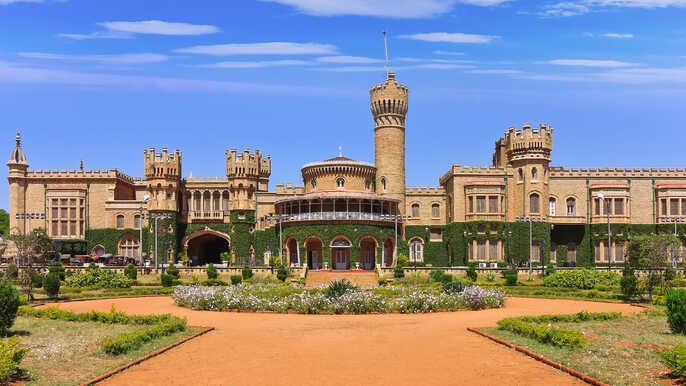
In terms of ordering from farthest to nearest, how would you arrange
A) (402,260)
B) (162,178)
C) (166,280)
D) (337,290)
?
1. (162,178)
2. (402,260)
3. (166,280)
4. (337,290)

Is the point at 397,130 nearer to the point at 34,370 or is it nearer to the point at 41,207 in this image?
the point at 41,207

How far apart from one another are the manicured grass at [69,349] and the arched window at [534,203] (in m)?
45.8

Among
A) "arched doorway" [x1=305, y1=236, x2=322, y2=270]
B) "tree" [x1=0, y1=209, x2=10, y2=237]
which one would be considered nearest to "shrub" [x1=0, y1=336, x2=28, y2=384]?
"arched doorway" [x1=305, y1=236, x2=322, y2=270]

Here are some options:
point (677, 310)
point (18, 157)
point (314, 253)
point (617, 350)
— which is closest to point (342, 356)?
point (617, 350)

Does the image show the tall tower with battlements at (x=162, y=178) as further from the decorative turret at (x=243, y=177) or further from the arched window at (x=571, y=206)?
the arched window at (x=571, y=206)

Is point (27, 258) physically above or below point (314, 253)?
above

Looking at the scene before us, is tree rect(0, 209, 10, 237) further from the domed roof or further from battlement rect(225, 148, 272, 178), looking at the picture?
battlement rect(225, 148, 272, 178)

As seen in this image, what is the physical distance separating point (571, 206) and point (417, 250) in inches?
669

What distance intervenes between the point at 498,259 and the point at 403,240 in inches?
389

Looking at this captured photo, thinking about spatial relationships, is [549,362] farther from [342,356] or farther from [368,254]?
[368,254]

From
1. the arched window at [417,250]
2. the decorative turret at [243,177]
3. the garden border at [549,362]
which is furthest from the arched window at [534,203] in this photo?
the garden border at [549,362]

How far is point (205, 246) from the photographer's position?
71.7m

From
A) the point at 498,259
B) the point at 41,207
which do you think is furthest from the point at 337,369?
the point at 41,207

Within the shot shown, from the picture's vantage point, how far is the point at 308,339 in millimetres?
21422
